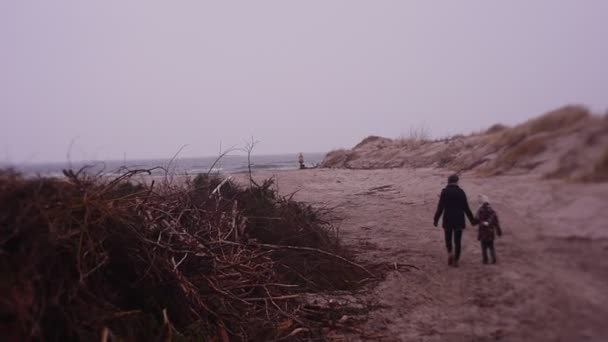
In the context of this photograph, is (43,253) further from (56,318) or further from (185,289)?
(185,289)

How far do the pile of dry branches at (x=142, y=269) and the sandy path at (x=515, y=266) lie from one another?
1.76 m

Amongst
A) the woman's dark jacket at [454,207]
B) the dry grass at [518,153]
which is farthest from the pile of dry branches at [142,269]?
the dry grass at [518,153]

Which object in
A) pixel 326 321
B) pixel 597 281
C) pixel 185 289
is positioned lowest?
pixel 326 321

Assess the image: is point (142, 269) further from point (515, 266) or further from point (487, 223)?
point (515, 266)

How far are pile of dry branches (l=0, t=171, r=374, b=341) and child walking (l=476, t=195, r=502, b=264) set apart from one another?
2148 mm

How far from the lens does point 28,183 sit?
3053 mm

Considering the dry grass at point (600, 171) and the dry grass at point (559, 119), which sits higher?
the dry grass at point (559, 119)

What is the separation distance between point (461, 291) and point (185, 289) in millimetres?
2637

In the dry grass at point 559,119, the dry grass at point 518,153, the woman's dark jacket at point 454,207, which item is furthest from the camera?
the woman's dark jacket at point 454,207

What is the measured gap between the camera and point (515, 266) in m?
1.83

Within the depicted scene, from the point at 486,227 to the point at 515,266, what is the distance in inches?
8.4

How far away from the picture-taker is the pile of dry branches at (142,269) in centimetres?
285

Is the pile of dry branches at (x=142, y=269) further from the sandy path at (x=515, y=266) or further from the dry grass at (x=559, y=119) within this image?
the dry grass at (x=559, y=119)

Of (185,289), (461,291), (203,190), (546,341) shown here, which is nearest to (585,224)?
(546,341)
